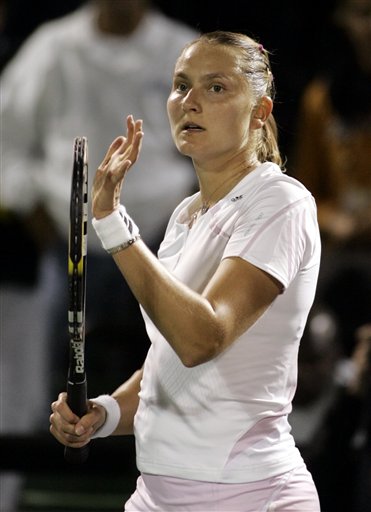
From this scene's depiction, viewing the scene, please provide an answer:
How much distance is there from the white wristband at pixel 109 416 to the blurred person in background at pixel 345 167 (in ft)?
7.07

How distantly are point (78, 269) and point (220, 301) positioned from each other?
0.32 metres

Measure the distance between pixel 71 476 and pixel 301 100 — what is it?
1.72 metres

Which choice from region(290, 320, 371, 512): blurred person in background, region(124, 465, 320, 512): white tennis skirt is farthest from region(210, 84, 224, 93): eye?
region(290, 320, 371, 512): blurred person in background

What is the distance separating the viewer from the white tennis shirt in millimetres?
2137

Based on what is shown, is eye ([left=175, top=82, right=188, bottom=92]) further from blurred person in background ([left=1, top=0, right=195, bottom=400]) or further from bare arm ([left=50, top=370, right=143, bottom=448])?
blurred person in background ([left=1, top=0, right=195, bottom=400])

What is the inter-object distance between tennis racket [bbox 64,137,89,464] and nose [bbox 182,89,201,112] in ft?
0.66

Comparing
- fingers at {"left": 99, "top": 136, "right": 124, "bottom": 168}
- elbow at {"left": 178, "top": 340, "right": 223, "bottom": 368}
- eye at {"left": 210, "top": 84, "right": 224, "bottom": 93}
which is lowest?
elbow at {"left": 178, "top": 340, "right": 223, "bottom": 368}

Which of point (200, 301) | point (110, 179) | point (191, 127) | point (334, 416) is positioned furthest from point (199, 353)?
point (334, 416)

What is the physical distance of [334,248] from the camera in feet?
15.0

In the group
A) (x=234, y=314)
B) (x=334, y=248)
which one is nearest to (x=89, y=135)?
(x=334, y=248)

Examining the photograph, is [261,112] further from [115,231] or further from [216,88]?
[115,231]

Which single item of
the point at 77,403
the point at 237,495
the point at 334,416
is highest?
the point at 77,403

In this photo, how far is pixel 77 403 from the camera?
2.30 meters

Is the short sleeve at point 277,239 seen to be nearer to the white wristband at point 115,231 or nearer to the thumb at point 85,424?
the white wristband at point 115,231
